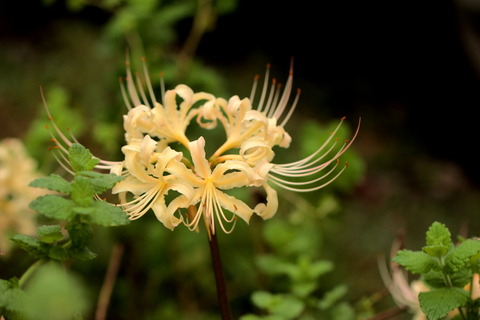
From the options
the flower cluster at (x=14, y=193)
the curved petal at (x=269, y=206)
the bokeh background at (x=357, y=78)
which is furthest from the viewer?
the bokeh background at (x=357, y=78)

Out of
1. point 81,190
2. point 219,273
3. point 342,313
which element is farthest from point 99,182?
point 342,313

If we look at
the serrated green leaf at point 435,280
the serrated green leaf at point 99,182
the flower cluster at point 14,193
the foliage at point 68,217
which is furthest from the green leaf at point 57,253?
the flower cluster at point 14,193

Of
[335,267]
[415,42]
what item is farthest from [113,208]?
[415,42]

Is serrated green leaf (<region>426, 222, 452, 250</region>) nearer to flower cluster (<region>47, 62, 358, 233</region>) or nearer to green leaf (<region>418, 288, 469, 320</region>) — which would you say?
green leaf (<region>418, 288, 469, 320</region>)

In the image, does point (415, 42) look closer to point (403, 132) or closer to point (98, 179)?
point (403, 132)

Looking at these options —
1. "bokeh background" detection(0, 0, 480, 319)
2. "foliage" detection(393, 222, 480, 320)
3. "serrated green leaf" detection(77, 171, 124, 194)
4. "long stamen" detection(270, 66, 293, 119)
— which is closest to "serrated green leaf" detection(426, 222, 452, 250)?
"foliage" detection(393, 222, 480, 320)

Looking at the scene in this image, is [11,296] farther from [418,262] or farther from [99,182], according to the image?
[418,262]

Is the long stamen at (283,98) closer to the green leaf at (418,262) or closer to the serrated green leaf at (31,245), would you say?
the green leaf at (418,262)
